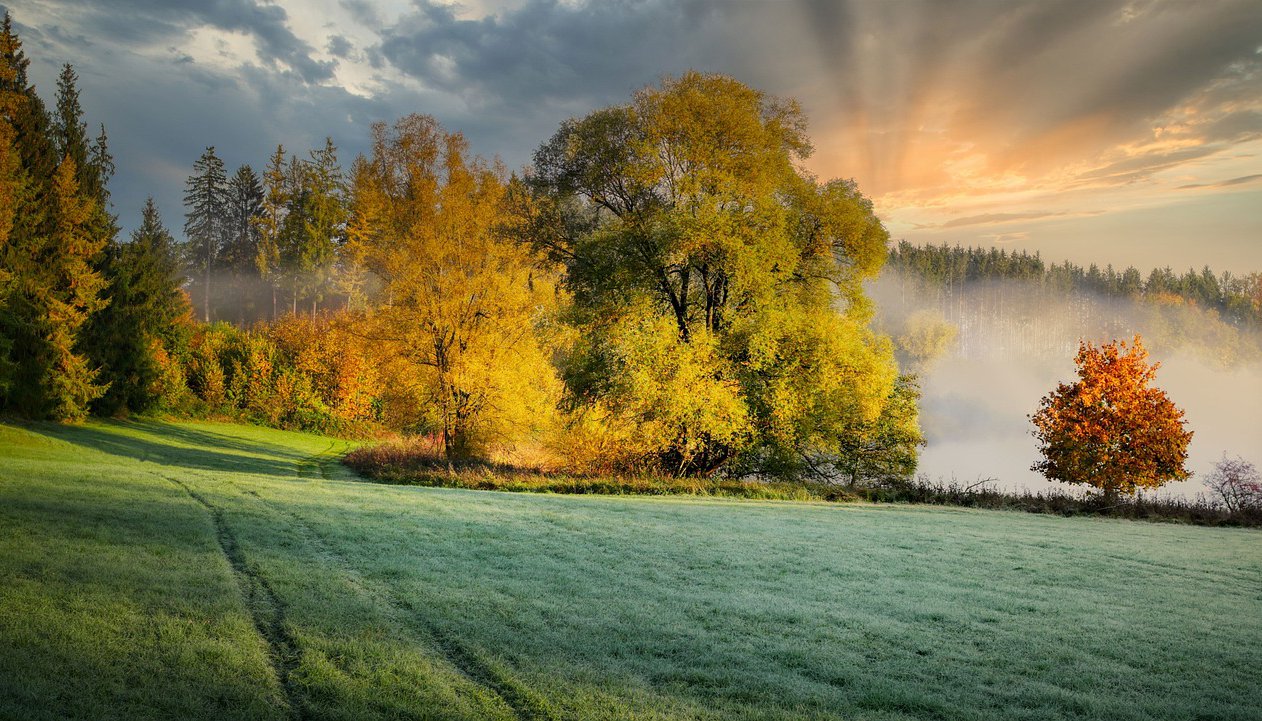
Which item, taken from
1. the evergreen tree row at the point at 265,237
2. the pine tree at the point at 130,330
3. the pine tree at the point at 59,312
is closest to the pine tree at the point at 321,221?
the evergreen tree row at the point at 265,237

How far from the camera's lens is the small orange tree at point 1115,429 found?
25625 millimetres

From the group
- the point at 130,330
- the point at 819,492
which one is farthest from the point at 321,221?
the point at 819,492

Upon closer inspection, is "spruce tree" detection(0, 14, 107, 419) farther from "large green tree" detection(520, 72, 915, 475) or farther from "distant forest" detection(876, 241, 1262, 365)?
"distant forest" detection(876, 241, 1262, 365)

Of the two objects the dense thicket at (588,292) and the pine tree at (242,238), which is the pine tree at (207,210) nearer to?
the pine tree at (242,238)

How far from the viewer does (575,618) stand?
6.85 metres

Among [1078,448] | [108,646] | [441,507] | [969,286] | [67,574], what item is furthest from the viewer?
[969,286]

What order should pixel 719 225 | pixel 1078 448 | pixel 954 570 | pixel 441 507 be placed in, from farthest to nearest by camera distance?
pixel 1078 448, pixel 719 225, pixel 441 507, pixel 954 570

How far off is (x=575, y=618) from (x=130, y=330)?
37.0 m

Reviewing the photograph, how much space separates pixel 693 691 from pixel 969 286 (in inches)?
Result: 6294

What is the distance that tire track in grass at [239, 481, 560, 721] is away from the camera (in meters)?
4.97

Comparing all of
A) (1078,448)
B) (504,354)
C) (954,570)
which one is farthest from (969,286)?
(954,570)

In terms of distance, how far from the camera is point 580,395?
24109 mm

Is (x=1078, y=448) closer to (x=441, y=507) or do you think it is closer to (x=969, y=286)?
(x=441, y=507)

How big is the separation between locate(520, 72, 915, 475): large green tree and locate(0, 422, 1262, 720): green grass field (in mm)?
10561
